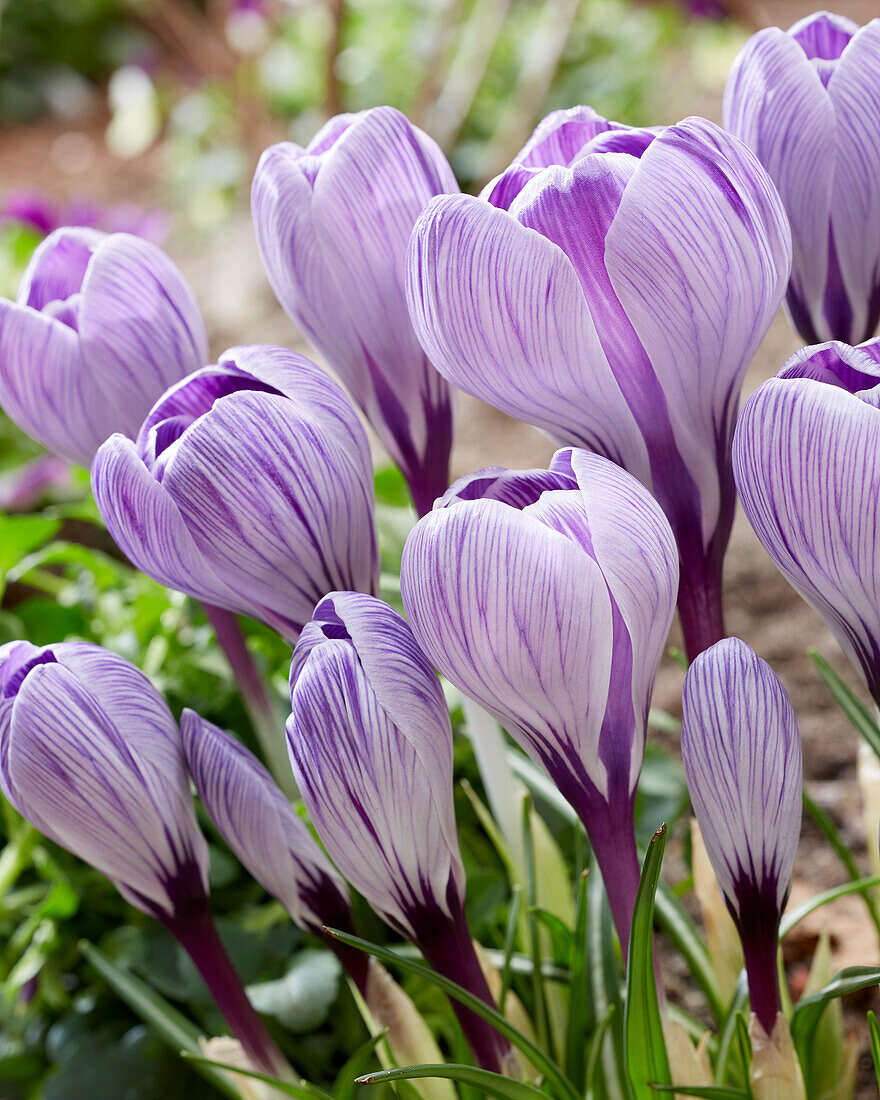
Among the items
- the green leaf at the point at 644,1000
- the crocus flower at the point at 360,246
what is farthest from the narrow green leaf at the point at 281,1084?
the crocus flower at the point at 360,246

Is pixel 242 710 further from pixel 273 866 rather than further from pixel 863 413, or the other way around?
pixel 863 413

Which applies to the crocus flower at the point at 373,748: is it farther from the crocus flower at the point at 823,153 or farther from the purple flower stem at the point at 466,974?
the crocus flower at the point at 823,153

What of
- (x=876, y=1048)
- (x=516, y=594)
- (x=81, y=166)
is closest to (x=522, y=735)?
(x=516, y=594)

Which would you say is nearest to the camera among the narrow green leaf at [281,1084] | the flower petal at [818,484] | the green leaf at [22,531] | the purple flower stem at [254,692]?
the flower petal at [818,484]

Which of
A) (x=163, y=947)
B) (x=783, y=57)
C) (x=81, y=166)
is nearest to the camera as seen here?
(x=783, y=57)

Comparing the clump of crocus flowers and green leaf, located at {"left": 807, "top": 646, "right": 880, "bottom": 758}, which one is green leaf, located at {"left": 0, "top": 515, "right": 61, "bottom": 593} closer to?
the clump of crocus flowers

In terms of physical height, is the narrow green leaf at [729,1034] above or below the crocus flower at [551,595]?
below

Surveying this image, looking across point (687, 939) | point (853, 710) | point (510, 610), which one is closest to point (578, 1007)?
point (687, 939)

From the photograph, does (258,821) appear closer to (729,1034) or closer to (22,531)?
(729,1034)
